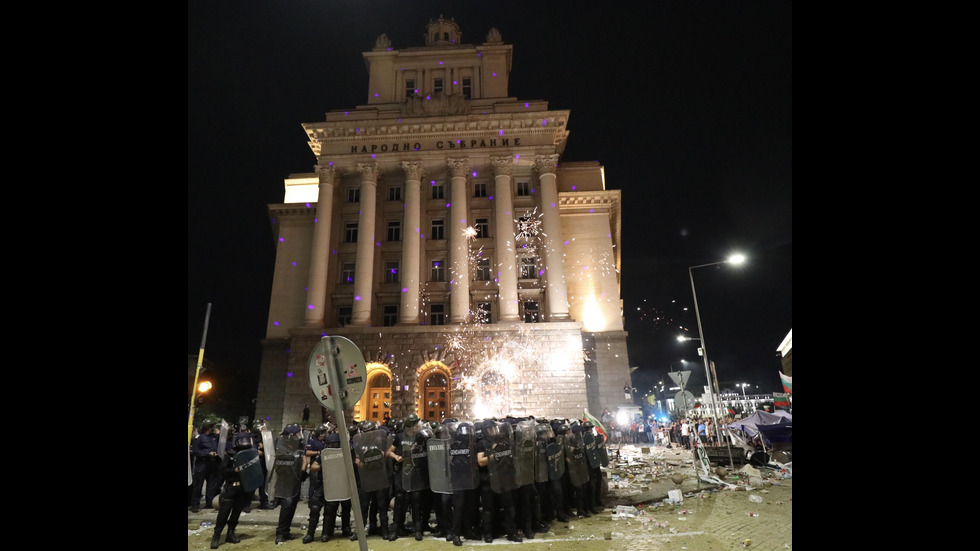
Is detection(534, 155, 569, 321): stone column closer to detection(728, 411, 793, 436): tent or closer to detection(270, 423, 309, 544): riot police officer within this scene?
detection(728, 411, 793, 436): tent

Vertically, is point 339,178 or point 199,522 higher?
point 339,178

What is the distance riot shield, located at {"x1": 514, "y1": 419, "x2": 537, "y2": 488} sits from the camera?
8.19 metres

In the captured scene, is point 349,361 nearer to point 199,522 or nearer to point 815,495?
A: point 815,495

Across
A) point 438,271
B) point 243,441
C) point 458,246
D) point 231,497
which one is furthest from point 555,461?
point 438,271

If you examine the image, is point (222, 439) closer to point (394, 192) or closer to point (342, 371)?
point (342, 371)

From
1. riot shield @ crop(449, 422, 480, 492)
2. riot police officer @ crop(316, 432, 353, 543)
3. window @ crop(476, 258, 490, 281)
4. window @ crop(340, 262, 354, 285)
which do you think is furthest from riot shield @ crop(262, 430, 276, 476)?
window @ crop(340, 262, 354, 285)

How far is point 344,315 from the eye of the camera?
33.7 meters

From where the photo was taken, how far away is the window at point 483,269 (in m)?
33.8

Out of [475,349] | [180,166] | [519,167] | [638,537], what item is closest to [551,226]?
[519,167]

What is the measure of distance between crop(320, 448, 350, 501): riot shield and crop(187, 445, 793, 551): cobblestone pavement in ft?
2.47

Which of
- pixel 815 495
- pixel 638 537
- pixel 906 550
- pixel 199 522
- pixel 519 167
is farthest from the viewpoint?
pixel 519 167

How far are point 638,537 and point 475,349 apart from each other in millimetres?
22392

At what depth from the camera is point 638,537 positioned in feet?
25.5

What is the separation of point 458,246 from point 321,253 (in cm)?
986
